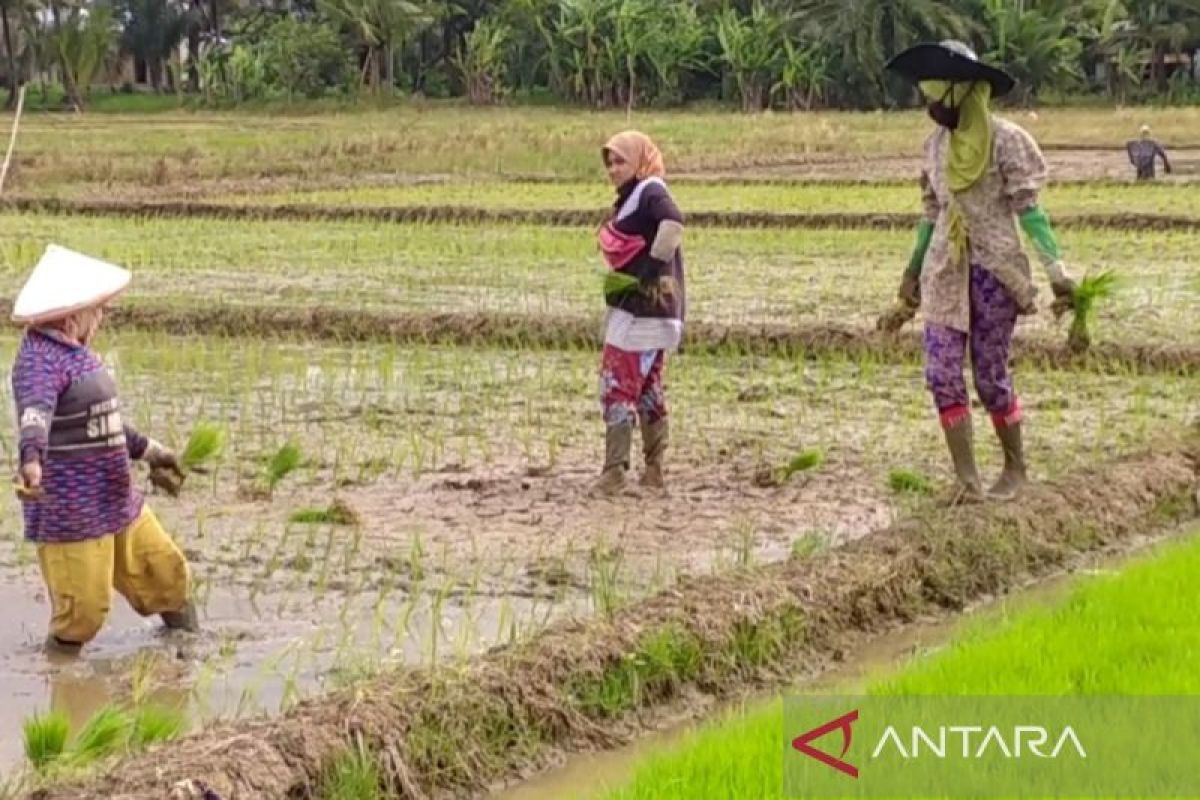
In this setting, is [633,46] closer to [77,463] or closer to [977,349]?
[977,349]

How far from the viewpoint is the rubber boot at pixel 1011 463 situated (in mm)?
6234

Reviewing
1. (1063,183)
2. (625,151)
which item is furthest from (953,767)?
(1063,183)

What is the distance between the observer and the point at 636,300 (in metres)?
6.51

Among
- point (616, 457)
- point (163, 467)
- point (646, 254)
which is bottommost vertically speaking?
point (616, 457)

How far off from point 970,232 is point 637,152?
3.61 ft

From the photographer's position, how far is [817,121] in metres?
34.1

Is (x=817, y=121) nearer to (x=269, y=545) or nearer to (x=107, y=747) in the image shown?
(x=269, y=545)

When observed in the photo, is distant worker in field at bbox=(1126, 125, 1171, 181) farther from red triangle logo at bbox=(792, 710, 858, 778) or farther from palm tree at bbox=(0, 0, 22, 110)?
palm tree at bbox=(0, 0, 22, 110)

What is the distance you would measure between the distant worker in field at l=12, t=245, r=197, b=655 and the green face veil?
2518mm

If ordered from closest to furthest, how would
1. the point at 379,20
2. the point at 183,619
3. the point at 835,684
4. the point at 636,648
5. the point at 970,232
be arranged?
the point at 636,648 → the point at 835,684 → the point at 183,619 → the point at 970,232 → the point at 379,20

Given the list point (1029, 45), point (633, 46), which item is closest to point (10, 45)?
point (633, 46)

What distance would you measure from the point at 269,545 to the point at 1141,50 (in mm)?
38712

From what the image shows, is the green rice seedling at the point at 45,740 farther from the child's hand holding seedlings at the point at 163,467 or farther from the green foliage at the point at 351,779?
the child's hand holding seedlings at the point at 163,467

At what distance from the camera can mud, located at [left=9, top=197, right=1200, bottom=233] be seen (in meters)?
15.3
